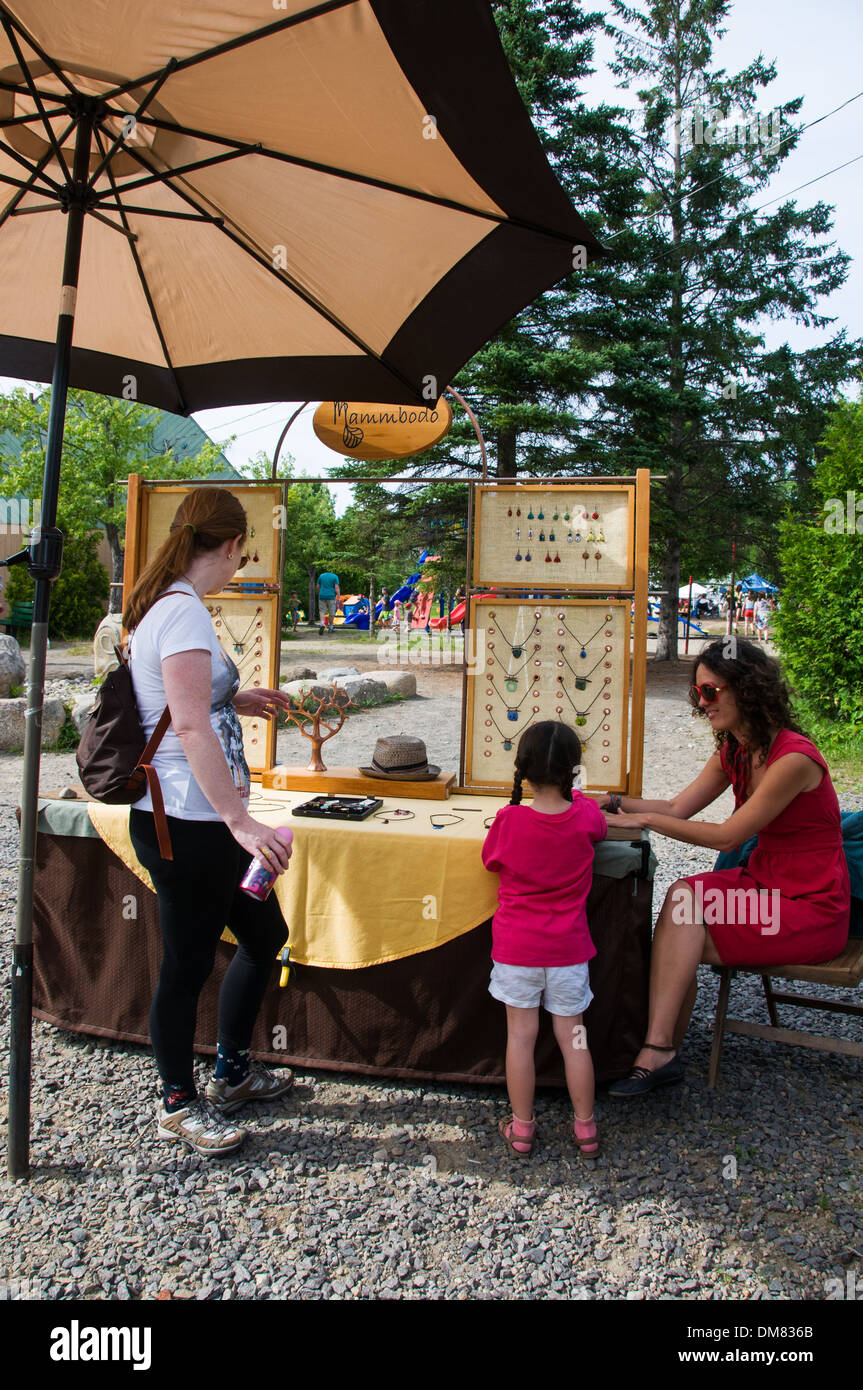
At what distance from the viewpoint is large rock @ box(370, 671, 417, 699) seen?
13.8 metres

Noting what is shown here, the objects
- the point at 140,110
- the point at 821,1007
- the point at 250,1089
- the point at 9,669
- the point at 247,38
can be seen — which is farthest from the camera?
the point at 9,669

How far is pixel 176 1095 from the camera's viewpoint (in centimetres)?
262

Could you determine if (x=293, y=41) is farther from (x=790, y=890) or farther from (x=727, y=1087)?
(x=727, y=1087)

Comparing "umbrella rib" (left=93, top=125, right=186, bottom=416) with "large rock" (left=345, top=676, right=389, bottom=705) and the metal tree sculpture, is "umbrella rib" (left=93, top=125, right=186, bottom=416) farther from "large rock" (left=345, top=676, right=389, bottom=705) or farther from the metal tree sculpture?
"large rock" (left=345, top=676, right=389, bottom=705)

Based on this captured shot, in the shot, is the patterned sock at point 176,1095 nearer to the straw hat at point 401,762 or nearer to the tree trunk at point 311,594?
the straw hat at point 401,762

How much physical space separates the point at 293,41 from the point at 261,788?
8.29 feet

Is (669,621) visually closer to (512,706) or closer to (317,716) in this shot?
(512,706)

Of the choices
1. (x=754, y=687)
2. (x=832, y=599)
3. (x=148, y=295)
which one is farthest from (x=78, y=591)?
(x=754, y=687)

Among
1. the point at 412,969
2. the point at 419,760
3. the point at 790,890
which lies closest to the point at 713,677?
the point at 790,890

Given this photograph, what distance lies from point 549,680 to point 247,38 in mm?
2264

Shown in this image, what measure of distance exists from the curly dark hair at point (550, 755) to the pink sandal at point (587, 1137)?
1.02 metres

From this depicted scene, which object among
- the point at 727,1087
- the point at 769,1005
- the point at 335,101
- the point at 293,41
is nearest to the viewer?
the point at 293,41

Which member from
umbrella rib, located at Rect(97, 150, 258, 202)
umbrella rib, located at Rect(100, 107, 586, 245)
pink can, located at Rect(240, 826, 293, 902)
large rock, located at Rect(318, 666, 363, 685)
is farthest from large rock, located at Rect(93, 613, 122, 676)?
pink can, located at Rect(240, 826, 293, 902)

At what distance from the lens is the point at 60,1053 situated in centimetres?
321
